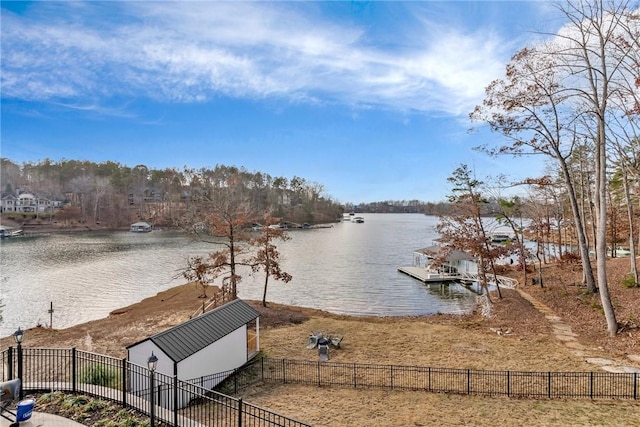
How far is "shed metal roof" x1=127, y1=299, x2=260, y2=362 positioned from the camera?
10.1 metres

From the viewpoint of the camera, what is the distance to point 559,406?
9039mm

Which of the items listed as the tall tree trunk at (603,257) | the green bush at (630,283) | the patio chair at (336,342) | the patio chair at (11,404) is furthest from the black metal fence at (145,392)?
the green bush at (630,283)

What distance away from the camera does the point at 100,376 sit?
9688 mm

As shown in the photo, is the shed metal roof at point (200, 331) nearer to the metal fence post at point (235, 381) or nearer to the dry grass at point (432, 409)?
the metal fence post at point (235, 381)

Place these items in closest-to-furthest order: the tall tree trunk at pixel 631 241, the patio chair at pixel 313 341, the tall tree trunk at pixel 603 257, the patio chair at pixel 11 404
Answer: the patio chair at pixel 11 404 < the tall tree trunk at pixel 603 257 < the patio chair at pixel 313 341 < the tall tree trunk at pixel 631 241

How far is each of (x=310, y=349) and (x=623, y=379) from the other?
1018 cm

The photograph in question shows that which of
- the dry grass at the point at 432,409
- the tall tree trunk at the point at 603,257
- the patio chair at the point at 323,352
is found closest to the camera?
the dry grass at the point at 432,409

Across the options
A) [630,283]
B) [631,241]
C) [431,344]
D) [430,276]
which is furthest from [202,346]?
[430,276]

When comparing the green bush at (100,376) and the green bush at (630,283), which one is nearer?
the green bush at (100,376)

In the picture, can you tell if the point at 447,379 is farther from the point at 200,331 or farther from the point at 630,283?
the point at 630,283

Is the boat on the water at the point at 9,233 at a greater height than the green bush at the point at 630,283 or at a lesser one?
lesser

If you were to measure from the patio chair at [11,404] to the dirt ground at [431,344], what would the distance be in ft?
16.8

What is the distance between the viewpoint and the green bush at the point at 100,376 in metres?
9.47

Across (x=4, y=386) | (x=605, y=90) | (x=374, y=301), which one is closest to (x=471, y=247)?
(x=374, y=301)
